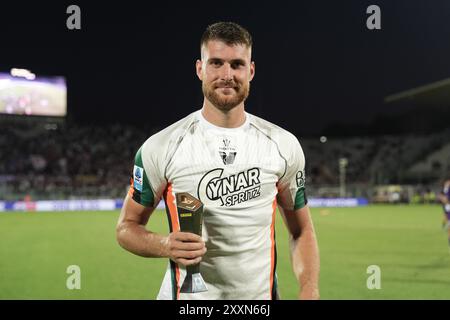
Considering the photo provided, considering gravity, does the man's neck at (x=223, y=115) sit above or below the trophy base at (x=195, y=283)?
above

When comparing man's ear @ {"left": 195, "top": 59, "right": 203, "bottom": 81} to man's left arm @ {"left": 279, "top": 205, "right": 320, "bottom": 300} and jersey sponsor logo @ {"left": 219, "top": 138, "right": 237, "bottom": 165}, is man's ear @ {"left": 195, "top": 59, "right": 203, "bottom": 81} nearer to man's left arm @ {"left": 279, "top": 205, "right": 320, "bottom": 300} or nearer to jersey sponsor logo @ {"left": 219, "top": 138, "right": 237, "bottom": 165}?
jersey sponsor logo @ {"left": 219, "top": 138, "right": 237, "bottom": 165}

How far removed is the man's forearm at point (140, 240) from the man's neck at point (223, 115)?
664 millimetres

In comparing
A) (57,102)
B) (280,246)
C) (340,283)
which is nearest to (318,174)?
(57,102)

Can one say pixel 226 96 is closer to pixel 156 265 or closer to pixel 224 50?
pixel 224 50

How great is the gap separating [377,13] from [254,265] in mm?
3528

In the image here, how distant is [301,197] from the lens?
9.31ft

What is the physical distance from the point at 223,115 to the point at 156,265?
8686 millimetres

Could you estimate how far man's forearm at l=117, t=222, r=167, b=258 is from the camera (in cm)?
252

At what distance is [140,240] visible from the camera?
2.59 meters

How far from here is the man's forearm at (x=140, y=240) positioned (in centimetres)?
252

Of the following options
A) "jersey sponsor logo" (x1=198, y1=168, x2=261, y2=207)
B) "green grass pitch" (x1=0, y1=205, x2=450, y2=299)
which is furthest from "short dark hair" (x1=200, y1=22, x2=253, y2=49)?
"green grass pitch" (x1=0, y1=205, x2=450, y2=299)

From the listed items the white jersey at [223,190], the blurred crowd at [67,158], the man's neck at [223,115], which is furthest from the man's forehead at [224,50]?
the blurred crowd at [67,158]

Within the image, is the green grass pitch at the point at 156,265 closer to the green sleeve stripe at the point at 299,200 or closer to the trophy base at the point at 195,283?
the green sleeve stripe at the point at 299,200
